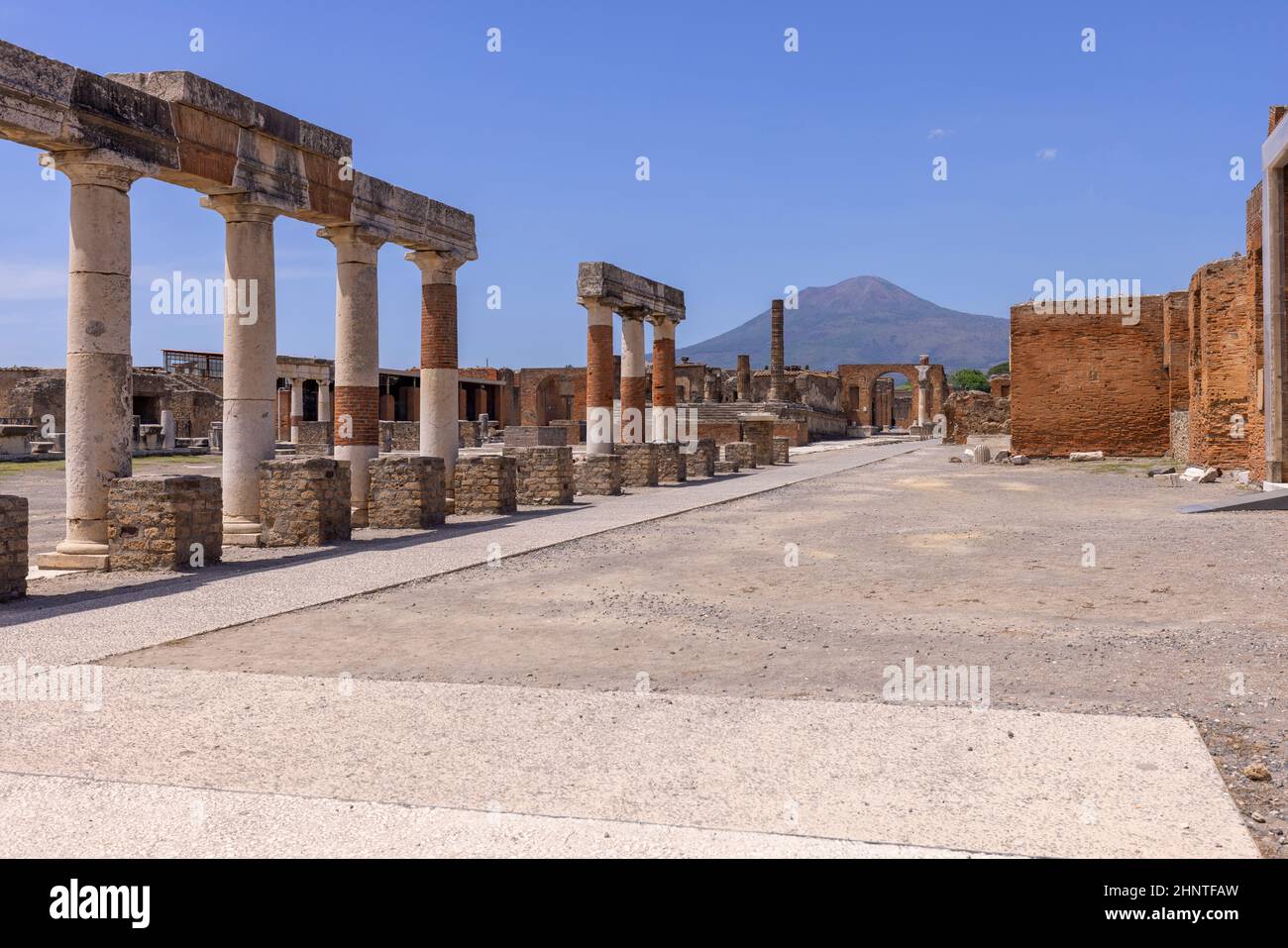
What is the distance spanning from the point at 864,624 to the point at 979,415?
1468 inches

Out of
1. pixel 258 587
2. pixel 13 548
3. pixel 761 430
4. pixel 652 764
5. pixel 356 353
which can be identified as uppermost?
pixel 356 353

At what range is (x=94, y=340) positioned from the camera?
9.88 m

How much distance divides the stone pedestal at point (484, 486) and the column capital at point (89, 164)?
6968 mm

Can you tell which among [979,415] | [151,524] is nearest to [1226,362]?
[151,524]

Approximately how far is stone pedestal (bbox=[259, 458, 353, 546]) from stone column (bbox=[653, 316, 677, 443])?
45.6ft

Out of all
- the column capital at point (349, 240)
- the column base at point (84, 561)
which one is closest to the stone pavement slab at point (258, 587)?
the column base at point (84, 561)

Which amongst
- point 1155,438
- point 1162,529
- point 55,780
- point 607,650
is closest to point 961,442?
point 1155,438

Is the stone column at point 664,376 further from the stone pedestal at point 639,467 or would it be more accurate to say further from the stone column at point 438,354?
the stone column at point 438,354

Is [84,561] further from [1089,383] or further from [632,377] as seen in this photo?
[1089,383]

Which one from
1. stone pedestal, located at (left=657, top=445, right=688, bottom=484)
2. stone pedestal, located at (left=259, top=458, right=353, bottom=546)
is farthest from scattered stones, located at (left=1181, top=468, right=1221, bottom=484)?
stone pedestal, located at (left=259, top=458, right=353, bottom=546)

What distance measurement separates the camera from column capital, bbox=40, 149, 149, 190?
31.9 feet
